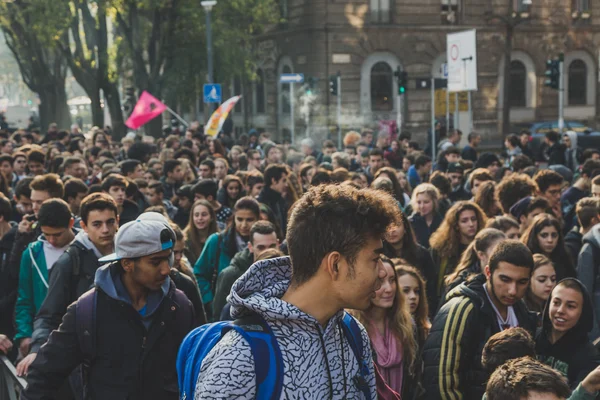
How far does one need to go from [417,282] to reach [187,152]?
10.5 m

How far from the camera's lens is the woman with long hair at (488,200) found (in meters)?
10.0

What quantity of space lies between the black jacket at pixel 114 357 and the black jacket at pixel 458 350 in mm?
1265

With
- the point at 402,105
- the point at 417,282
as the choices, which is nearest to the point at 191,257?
the point at 417,282

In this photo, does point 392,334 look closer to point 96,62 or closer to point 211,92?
point 211,92

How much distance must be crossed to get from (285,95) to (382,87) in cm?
431

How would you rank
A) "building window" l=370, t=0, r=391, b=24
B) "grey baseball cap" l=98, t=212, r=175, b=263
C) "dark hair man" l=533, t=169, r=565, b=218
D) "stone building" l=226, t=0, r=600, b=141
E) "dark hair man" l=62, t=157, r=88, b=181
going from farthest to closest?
1. "building window" l=370, t=0, r=391, b=24
2. "stone building" l=226, t=0, r=600, b=141
3. "dark hair man" l=62, t=157, r=88, b=181
4. "dark hair man" l=533, t=169, r=565, b=218
5. "grey baseball cap" l=98, t=212, r=175, b=263

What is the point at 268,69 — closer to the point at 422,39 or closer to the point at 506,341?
the point at 422,39

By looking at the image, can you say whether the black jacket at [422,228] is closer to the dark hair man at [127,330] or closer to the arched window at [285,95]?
the dark hair man at [127,330]

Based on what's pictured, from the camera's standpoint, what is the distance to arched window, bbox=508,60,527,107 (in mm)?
42781

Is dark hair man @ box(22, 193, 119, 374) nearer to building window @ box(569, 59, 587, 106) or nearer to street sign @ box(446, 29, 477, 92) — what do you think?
street sign @ box(446, 29, 477, 92)

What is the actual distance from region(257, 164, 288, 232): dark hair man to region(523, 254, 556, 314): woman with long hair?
4768 millimetres

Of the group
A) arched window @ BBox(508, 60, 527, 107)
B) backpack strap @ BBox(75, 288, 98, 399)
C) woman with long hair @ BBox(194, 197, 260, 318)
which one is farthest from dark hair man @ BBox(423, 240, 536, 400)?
arched window @ BBox(508, 60, 527, 107)

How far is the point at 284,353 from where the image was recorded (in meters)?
2.89

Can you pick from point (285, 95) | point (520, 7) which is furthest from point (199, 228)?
point (520, 7)
